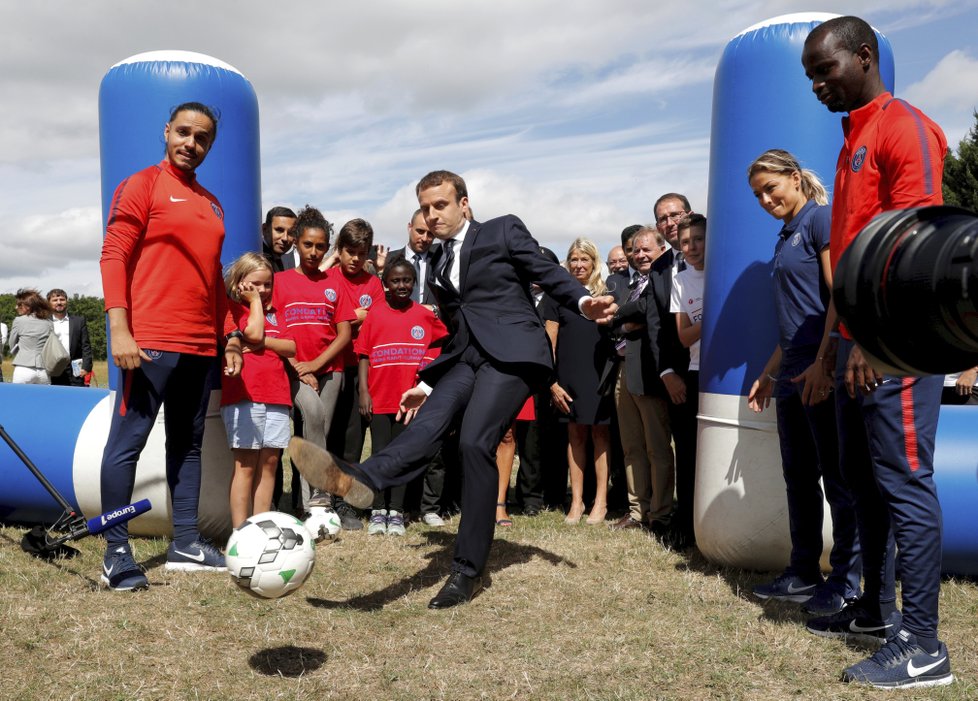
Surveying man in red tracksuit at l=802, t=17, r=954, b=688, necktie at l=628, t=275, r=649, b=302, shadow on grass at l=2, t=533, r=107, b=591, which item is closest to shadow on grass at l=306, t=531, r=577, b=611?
shadow on grass at l=2, t=533, r=107, b=591

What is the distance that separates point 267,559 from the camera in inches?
136

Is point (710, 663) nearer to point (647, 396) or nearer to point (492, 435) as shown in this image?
point (492, 435)

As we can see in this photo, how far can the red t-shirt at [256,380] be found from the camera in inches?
206

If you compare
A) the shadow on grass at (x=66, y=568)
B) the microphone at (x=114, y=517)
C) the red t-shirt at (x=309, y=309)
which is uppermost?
the red t-shirt at (x=309, y=309)

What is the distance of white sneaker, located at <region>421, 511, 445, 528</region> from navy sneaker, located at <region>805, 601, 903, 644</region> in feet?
9.60

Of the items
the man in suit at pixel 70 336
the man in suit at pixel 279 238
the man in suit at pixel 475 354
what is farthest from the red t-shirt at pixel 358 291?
the man in suit at pixel 70 336

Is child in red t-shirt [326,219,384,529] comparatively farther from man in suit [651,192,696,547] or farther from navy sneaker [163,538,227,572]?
man in suit [651,192,696,547]

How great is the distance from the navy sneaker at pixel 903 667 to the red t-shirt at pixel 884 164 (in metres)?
1.14

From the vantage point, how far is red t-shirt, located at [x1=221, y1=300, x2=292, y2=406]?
206 inches

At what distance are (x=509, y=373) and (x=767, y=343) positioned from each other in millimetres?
1377

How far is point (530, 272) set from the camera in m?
4.59

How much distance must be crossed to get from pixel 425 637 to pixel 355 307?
3179 millimetres

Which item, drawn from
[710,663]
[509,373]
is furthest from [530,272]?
[710,663]

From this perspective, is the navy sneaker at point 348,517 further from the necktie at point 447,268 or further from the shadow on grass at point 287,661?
the shadow on grass at point 287,661
